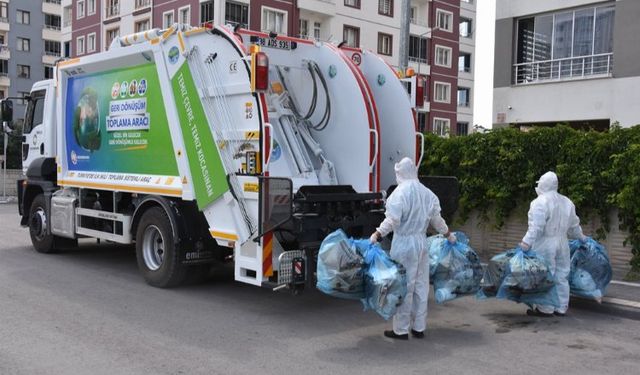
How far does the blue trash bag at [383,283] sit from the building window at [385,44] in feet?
123

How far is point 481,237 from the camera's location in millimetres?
10797

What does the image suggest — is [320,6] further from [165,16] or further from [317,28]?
[165,16]

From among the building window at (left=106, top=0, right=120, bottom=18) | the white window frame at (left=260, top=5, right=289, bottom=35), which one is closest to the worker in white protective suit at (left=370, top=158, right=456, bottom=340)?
the white window frame at (left=260, top=5, right=289, bottom=35)

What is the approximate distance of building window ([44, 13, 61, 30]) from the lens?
55.0 m

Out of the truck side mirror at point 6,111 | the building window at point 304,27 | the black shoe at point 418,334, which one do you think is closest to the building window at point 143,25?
the building window at point 304,27

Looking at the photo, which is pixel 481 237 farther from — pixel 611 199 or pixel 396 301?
pixel 396 301

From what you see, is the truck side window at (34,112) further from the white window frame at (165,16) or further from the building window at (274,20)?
the white window frame at (165,16)

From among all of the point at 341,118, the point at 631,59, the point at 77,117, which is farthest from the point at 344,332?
the point at 631,59

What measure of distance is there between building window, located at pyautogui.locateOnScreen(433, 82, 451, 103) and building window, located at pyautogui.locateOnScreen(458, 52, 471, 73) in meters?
5.47

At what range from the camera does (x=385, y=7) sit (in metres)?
42.2

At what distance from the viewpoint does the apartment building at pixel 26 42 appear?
2079 inches

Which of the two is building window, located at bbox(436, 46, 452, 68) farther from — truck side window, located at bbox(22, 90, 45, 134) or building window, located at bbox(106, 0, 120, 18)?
truck side window, located at bbox(22, 90, 45, 134)

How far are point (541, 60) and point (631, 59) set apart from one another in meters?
2.32

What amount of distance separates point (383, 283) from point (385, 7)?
3894cm
